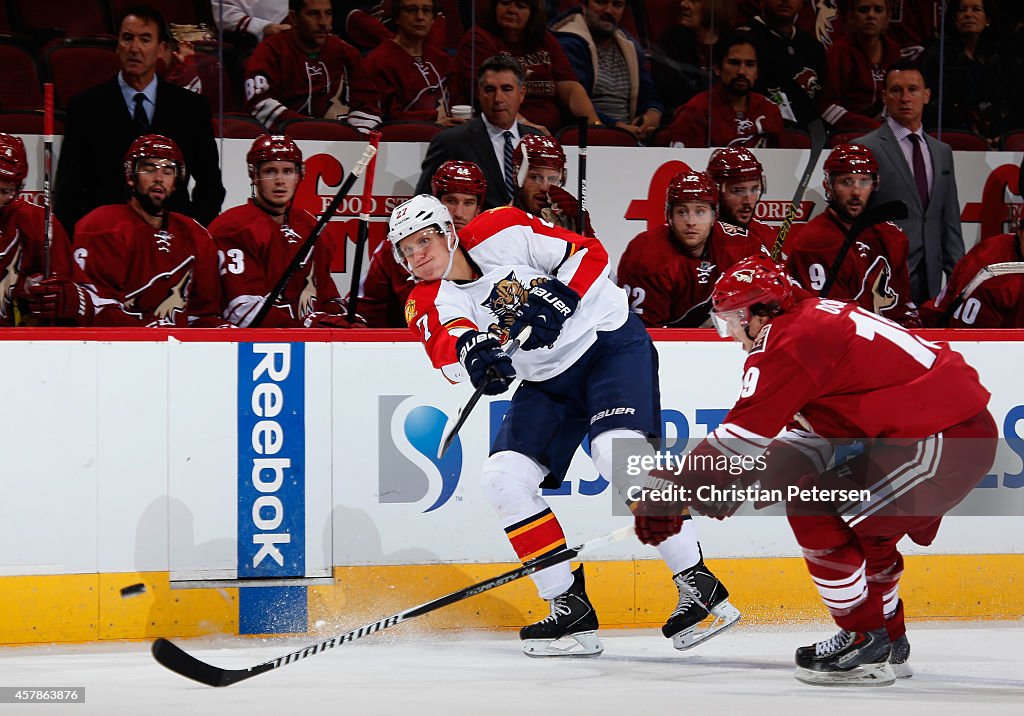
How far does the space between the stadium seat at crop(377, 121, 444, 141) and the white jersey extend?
201 centimetres

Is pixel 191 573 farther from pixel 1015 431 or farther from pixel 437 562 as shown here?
Answer: pixel 1015 431

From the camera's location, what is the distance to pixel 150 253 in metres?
4.49

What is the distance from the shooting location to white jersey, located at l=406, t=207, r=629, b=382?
3.57 m

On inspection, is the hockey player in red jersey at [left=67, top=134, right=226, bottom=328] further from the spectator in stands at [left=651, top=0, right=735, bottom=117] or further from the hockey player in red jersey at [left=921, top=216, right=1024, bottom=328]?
the hockey player in red jersey at [left=921, top=216, right=1024, bottom=328]

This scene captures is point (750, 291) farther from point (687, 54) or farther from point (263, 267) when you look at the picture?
point (687, 54)

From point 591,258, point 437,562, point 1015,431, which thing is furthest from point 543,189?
point 1015,431

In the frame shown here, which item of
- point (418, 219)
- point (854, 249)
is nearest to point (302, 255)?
point (418, 219)

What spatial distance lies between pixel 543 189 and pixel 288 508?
5.65 ft

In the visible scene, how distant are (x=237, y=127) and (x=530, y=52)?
1.37m

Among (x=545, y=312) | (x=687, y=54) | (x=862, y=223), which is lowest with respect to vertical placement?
(x=545, y=312)

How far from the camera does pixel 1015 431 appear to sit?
14.1 ft

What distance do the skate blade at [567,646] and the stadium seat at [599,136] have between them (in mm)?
2706

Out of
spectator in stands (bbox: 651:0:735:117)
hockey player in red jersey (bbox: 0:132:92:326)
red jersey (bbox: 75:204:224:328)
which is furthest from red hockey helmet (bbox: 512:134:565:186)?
hockey player in red jersey (bbox: 0:132:92:326)

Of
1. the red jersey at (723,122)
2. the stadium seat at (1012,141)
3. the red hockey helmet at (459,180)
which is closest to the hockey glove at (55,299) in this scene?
the red hockey helmet at (459,180)
